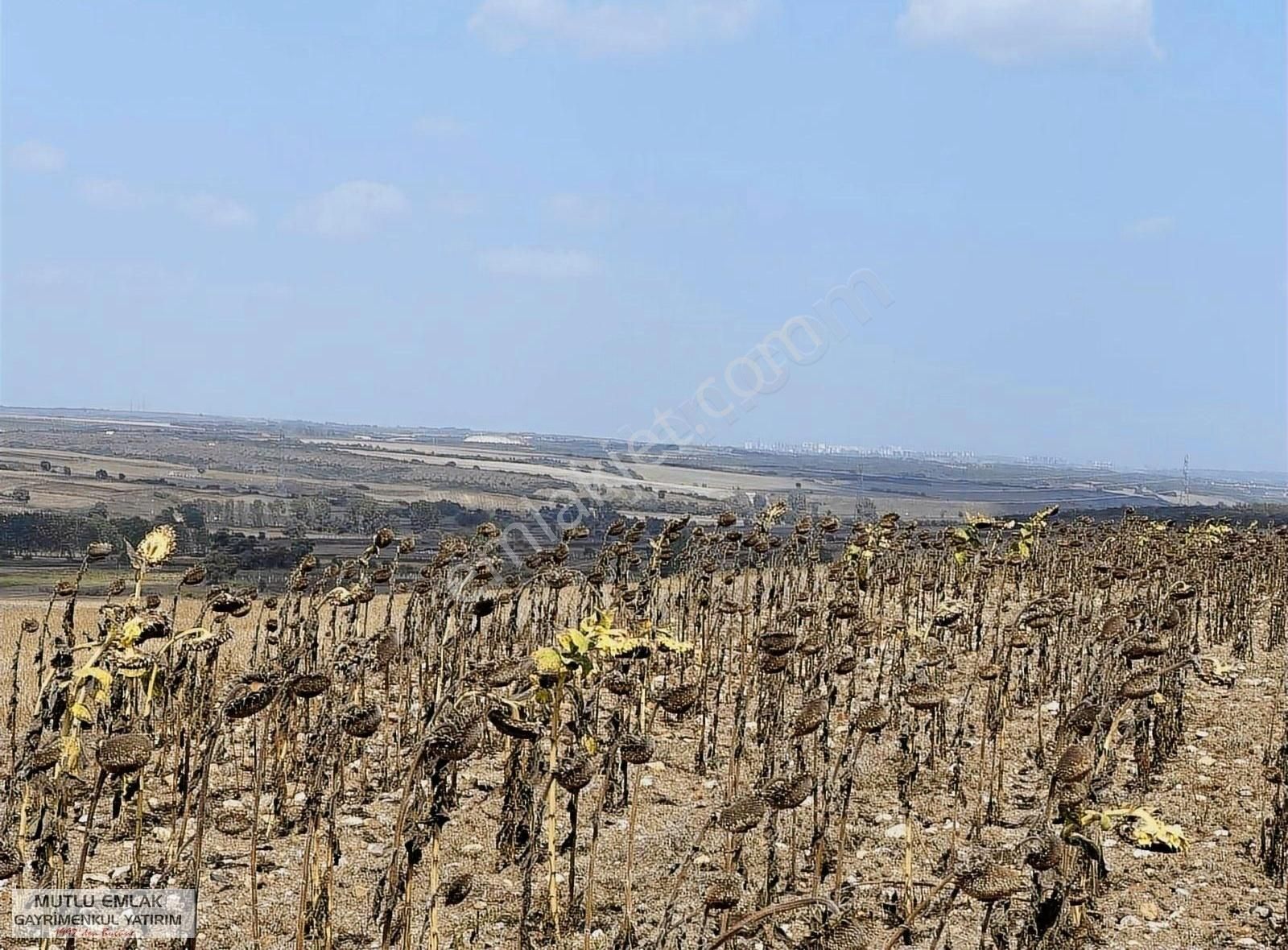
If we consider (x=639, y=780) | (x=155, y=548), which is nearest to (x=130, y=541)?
(x=155, y=548)

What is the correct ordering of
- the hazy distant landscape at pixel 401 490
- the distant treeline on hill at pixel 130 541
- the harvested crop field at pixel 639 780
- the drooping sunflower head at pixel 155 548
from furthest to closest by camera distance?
1. the hazy distant landscape at pixel 401 490
2. the distant treeline on hill at pixel 130 541
3. the drooping sunflower head at pixel 155 548
4. the harvested crop field at pixel 639 780

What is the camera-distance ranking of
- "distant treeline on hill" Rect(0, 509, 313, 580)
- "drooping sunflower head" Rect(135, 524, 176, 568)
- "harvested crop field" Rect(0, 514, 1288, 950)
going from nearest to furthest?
1. "harvested crop field" Rect(0, 514, 1288, 950)
2. "drooping sunflower head" Rect(135, 524, 176, 568)
3. "distant treeline on hill" Rect(0, 509, 313, 580)

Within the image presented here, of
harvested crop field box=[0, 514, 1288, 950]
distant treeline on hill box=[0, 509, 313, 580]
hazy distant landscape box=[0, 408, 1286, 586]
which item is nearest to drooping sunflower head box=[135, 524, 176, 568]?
harvested crop field box=[0, 514, 1288, 950]

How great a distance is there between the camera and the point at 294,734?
700 centimetres

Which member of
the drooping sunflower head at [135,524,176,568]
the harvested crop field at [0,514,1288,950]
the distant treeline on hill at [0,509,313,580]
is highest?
the drooping sunflower head at [135,524,176,568]

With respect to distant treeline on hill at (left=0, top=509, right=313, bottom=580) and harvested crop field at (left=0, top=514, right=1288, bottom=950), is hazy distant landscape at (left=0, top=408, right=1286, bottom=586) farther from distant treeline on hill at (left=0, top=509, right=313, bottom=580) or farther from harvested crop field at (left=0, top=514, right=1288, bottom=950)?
harvested crop field at (left=0, top=514, right=1288, bottom=950)

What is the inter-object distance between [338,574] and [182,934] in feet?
13.9

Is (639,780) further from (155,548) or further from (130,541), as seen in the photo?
(130,541)

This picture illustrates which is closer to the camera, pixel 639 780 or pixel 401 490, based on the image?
pixel 639 780

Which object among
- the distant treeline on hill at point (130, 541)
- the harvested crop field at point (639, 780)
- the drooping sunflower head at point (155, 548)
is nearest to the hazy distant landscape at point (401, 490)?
the distant treeline on hill at point (130, 541)

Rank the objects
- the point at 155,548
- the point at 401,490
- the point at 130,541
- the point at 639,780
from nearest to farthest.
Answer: the point at 155,548 → the point at 639,780 → the point at 130,541 → the point at 401,490

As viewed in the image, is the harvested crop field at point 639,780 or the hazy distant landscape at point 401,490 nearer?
the harvested crop field at point 639,780

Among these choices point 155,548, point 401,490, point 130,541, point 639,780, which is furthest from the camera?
point 401,490

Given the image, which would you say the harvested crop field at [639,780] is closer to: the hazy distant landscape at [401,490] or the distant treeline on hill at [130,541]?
the hazy distant landscape at [401,490]
